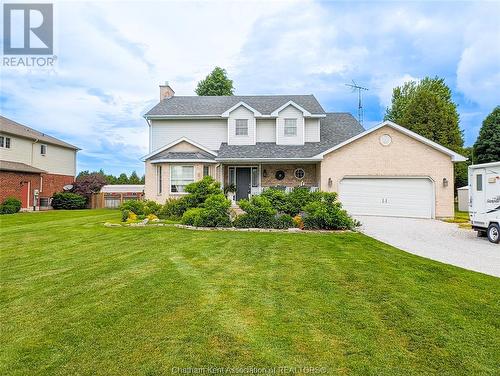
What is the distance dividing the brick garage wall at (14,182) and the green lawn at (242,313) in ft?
61.7

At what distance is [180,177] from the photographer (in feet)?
61.3

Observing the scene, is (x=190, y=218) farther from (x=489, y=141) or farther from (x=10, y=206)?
(x=489, y=141)

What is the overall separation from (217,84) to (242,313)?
3379 centimetres

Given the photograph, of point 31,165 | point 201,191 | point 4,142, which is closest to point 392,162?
point 201,191

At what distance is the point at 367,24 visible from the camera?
14.4 m

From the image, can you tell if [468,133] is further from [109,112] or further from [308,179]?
[109,112]

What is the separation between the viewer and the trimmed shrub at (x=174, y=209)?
16.0 m

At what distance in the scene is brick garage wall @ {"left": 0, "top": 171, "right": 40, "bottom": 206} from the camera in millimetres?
22797

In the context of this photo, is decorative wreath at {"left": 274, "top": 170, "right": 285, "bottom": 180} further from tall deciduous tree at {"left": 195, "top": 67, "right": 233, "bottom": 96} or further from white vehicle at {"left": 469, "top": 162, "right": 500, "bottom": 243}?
tall deciduous tree at {"left": 195, "top": 67, "right": 233, "bottom": 96}

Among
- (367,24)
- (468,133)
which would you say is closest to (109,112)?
(367,24)

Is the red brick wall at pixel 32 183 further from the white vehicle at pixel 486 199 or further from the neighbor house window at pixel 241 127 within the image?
the white vehicle at pixel 486 199

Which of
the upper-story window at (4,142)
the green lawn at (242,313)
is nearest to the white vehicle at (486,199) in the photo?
the green lawn at (242,313)

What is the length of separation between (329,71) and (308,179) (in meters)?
9.40

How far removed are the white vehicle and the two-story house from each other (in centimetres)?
567
